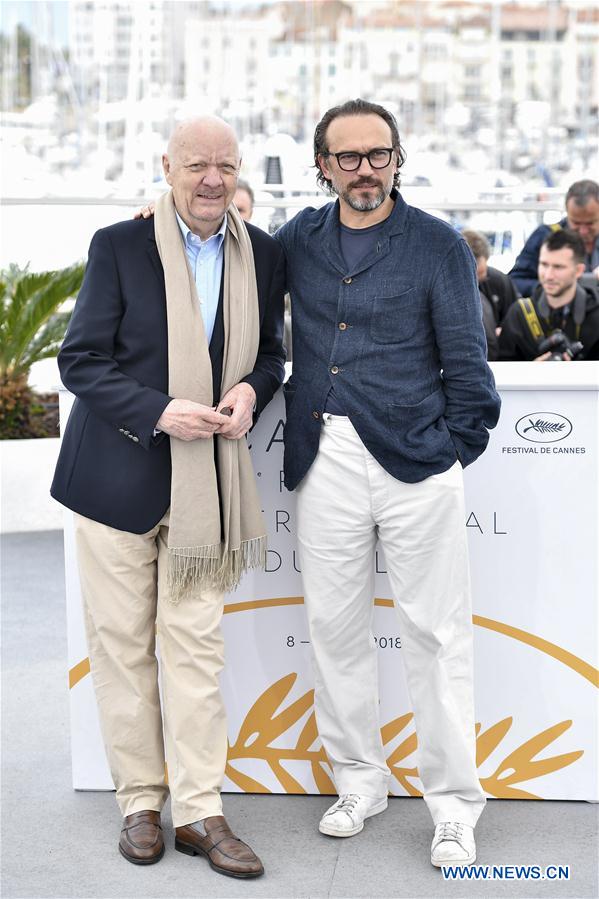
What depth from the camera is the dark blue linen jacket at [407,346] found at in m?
2.85

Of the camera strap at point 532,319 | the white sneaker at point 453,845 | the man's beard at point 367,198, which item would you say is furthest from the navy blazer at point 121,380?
the camera strap at point 532,319

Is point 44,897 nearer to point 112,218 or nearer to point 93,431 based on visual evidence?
point 93,431

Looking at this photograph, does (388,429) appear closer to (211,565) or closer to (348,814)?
(211,565)

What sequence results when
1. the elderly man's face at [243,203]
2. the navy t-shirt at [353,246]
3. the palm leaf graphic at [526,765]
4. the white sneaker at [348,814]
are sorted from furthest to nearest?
1. the elderly man's face at [243,203]
2. the palm leaf graphic at [526,765]
3. the white sneaker at [348,814]
4. the navy t-shirt at [353,246]

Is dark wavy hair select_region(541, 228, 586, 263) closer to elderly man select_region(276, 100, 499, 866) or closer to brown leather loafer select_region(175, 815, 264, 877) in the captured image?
elderly man select_region(276, 100, 499, 866)

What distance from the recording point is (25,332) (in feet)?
22.1

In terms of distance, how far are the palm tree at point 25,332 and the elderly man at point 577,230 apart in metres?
2.50

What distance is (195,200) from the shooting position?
9.37ft

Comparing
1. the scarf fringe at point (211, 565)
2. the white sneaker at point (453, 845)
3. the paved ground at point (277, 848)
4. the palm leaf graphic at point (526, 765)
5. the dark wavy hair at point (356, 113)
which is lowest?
the paved ground at point (277, 848)

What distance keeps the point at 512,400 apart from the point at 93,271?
116cm

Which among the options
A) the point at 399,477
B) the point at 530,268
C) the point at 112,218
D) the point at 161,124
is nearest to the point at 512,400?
the point at 399,477

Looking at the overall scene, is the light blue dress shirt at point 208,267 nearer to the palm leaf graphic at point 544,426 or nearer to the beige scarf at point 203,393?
the beige scarf at point 203,393

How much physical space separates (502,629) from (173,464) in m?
1.06

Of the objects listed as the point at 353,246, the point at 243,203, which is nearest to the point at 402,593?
the point at 353,246
